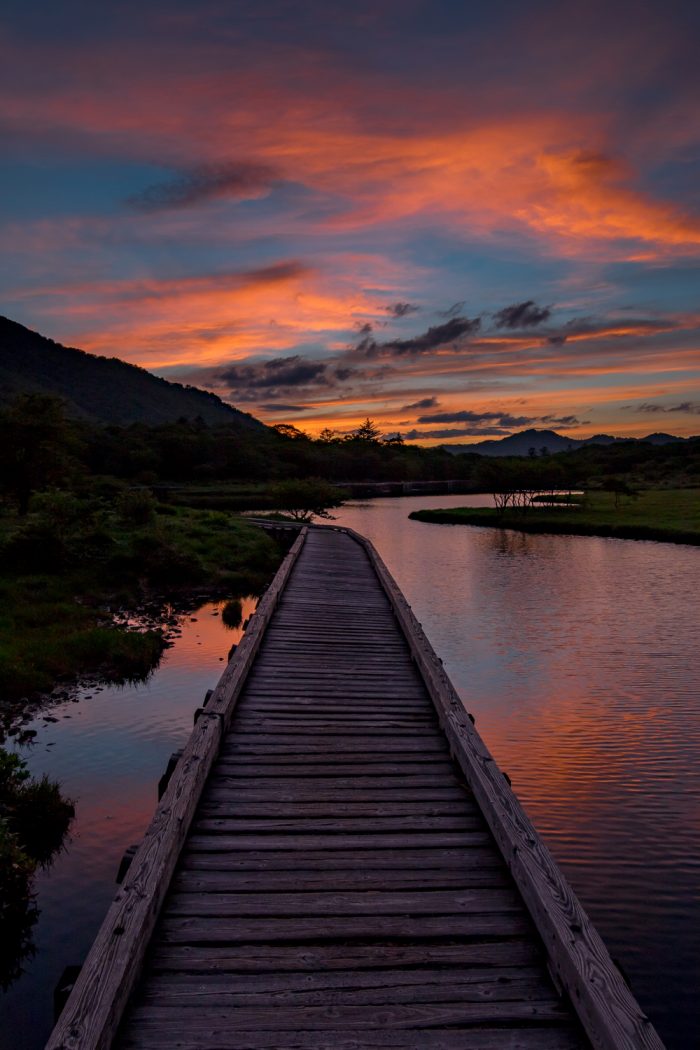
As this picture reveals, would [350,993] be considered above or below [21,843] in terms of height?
above

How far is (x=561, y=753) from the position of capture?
1168cm

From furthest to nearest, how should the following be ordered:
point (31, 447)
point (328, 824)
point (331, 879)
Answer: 1. point (31, 447)
2. point (328, 824)
3. point (331, 879)

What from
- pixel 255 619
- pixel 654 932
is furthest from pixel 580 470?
pixel 654 932

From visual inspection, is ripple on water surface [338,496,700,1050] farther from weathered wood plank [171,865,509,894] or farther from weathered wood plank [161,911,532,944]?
weathered wood plank [161,911,532,944]

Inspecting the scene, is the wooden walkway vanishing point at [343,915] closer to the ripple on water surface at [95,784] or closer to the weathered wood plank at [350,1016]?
the weathered wood plank at [350,1016]

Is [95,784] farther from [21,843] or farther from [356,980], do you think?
[356,980]

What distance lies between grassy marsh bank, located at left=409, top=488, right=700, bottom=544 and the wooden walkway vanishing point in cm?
3566

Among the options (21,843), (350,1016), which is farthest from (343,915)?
(21,843)

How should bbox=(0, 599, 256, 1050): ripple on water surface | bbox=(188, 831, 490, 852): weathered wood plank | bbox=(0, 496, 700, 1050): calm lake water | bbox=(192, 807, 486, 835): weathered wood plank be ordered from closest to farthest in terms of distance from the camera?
bbox=(188, 831, 490, 852): weathered wood plank
bbox=(192, 807, 486, 835): weathered wood plank
bbox=(0, 599, 256, 1050): ripple on water surface
bbox=(0, 496, 700, 1050): calm lake water

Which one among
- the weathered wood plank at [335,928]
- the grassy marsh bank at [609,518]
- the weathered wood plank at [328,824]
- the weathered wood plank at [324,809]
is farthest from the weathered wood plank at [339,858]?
the grassy marsh bank at [609,518]

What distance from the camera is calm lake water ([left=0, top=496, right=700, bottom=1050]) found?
22.9ft

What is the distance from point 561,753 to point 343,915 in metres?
7.76

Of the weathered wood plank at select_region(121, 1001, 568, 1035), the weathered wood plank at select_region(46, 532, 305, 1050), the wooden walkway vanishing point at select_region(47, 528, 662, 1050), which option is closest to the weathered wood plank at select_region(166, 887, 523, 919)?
the wooden walkway vanishing point at select_region(47, 528, 662, 1050)

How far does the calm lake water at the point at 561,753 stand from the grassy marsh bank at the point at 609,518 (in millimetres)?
16988
